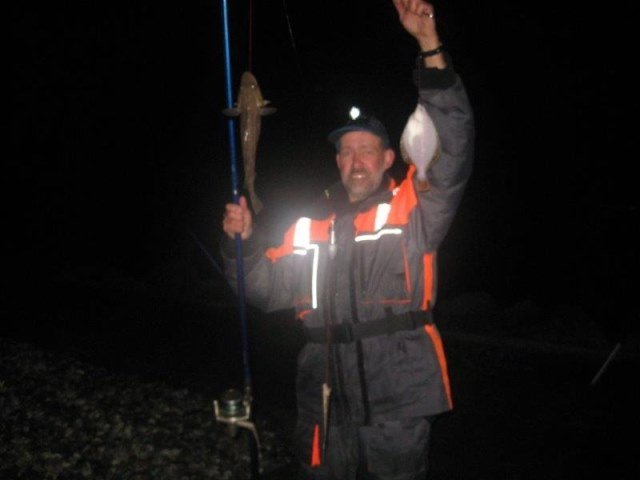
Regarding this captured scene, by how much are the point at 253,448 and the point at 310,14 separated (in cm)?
1831

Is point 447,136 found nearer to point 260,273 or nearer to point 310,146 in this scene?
point 260,273

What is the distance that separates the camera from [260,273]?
2.98 m

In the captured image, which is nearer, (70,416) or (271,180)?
(70,416)

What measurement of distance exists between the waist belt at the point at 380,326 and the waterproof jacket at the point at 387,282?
2cm

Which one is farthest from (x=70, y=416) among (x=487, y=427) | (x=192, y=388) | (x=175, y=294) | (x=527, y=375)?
(x=175, y=294)

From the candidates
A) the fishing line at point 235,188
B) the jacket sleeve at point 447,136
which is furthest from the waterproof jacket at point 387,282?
the fishing line at point 235,188

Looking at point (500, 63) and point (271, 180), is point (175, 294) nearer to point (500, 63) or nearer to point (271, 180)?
point (271, 180)

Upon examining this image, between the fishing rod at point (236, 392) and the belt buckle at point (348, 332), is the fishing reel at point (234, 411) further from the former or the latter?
the belt buckle at point (348, 332)

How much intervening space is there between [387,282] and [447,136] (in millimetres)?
745

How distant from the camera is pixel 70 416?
5590mm

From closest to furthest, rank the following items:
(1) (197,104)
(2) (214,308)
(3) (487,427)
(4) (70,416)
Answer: (3) (487,427)
(4) (70,416)
(2) (214,308)
(1) (197,104)

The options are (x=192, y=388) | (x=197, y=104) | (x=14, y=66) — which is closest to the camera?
(x=192, y=388)

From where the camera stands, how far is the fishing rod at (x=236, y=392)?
8.45 ft

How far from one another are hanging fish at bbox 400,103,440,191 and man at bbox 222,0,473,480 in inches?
1.2
